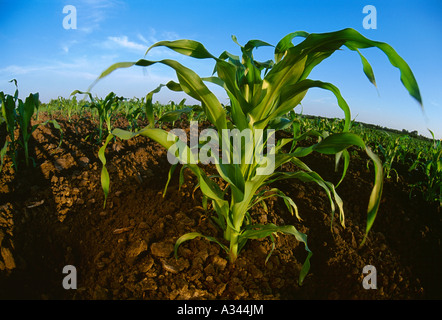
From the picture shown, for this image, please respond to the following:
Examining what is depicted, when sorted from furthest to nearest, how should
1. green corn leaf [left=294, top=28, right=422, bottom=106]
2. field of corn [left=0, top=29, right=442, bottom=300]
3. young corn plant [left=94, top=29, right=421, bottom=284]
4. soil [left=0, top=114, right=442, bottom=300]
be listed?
soil [left=0, top=114, right=442, bottom=300], field of corn [left=0, top=29, right=442, bottom=300], young corn plant [left=94, top=29, right=421, bottom=284], green corn leaf [left=294, top=28, right=422, bottom=106]

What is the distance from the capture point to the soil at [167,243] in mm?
1373

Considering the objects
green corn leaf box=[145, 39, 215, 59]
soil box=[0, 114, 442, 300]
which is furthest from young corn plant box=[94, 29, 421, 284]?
soil box=[0, 114, 442, 300]

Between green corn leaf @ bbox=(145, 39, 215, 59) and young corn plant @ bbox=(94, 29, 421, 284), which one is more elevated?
green corn leaf @ bbox=(145, 39, 215, 59)

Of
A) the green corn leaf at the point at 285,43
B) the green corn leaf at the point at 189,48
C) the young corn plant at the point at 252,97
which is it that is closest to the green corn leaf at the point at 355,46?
the young corn plant at the point at 252,97

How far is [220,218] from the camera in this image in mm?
1497

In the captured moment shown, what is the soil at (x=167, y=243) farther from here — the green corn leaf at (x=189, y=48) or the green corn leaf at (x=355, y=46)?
the green corn leaf at (x=355, y=46)

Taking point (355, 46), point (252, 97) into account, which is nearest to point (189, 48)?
point (252, 97)

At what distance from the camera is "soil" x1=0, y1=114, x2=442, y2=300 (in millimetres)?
1373

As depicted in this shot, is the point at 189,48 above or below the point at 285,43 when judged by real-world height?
below

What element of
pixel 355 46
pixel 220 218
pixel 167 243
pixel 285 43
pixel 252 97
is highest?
pixel 285 43

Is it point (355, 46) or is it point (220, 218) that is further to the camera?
point (220, 218)

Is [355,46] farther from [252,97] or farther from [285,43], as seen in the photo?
[252,97]

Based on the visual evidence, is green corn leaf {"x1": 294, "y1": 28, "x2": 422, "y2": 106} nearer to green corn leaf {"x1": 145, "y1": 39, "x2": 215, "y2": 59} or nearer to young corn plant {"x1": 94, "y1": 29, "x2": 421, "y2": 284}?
young corn plant {"x1": 94, "y1": 29, "x2": 421, "y2": 284}

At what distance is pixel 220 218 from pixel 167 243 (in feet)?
1.15
